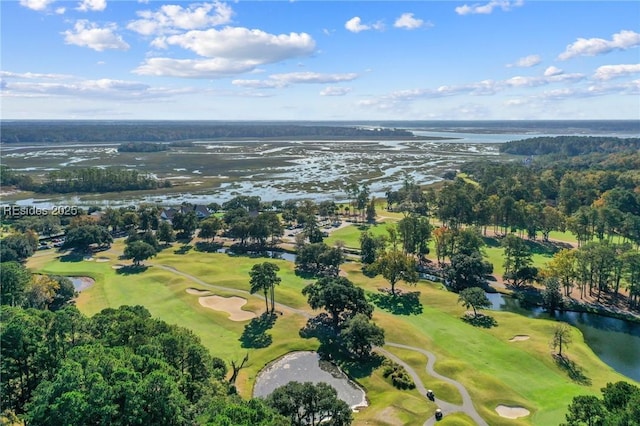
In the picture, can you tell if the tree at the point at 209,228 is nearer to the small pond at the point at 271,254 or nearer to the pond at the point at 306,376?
the small pond at the point at 271,254

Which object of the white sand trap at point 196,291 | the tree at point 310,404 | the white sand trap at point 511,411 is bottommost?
the white sand trap at point 511,411

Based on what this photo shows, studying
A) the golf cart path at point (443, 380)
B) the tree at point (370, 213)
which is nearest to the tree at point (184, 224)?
the tree at point (370, 213)

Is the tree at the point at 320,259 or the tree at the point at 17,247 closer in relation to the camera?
the tree at the point at 320,259

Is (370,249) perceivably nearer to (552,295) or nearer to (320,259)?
(320,259)

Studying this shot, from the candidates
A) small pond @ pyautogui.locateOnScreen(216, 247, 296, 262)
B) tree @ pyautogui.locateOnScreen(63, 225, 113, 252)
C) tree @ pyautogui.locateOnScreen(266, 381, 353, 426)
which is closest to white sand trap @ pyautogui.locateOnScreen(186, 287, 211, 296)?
small pond @ pyautogui.locateOnScreen(216, 247, 296, 262)

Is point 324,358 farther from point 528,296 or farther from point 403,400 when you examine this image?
point 528,296

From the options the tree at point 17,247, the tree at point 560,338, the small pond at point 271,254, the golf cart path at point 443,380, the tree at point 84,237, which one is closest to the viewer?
the golf cart path at point 443,380

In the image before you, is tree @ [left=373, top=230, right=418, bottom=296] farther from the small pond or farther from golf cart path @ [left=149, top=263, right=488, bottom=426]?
the small pond

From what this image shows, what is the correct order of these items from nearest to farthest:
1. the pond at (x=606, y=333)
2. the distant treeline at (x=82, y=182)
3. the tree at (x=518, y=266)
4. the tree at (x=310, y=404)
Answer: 1. the tree at (x=310, y=404)
2. the pond at (x=606, y=333)
3. the tree at (x=518, y=266)
4. the distant treeline at (x=82, y=182)

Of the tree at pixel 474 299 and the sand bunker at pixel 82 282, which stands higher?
the tree at pixel 474 299
